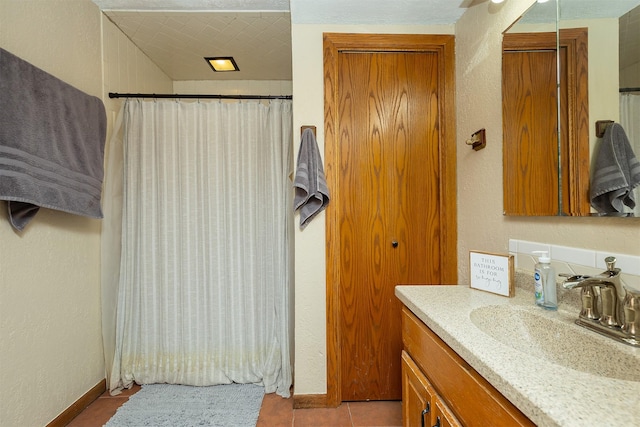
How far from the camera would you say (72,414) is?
165 cm

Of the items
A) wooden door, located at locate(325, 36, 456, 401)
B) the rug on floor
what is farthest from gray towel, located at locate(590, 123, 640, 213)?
the rug on floor

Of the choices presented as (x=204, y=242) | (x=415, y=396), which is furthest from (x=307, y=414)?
(x=204, y=242)

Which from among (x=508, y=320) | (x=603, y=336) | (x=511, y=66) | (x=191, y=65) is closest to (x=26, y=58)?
(x=191, y=65)

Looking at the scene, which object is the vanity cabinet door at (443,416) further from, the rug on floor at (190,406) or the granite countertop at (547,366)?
the rug on floor at (190,406)

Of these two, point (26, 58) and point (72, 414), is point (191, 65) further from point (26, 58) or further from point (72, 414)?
point (72, 414)

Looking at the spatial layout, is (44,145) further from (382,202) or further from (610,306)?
(610,306)

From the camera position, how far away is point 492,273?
46.3 inches

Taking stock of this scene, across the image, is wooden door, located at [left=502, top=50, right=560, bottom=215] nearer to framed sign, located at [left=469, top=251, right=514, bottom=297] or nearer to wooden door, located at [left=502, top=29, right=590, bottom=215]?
wooden door, located at [left=502, top=29, right=590, bottom=215]

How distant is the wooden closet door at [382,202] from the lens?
1791mm

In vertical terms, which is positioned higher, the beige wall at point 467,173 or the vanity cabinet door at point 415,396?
the beige wall at point 467,173

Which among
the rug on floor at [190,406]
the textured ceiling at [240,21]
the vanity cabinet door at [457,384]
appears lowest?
the rug on floor at [190,406]

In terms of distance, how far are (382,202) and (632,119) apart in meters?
1.11

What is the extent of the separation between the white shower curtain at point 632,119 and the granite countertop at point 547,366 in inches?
15.7

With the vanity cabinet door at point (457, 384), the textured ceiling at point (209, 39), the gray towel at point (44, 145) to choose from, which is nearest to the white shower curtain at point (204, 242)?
the gray towel at point (44, 145)
